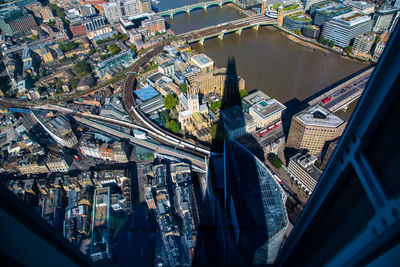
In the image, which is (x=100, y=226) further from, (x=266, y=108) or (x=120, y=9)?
(x=120, y=9)

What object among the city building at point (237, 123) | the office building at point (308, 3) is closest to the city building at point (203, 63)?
the city building at point (237, 123)

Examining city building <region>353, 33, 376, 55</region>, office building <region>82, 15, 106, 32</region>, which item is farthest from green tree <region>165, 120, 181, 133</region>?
office building <region>82, 15, 106, 32</region>

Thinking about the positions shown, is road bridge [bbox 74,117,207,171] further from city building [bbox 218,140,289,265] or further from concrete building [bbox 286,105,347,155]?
concrete building [bbox 286,105,347,155]

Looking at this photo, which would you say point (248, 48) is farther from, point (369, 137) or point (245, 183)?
point (369, 137)

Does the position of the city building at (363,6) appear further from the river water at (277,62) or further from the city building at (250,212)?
the city building at (250,212)

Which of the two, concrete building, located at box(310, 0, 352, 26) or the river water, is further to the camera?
concrete building, located at box(310, 0, 352, 26)

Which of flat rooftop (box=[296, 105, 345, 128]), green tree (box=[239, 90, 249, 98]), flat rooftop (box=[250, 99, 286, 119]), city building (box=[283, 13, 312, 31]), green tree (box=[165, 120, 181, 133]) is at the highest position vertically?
city building (box=[283, 13, 312, 31])
